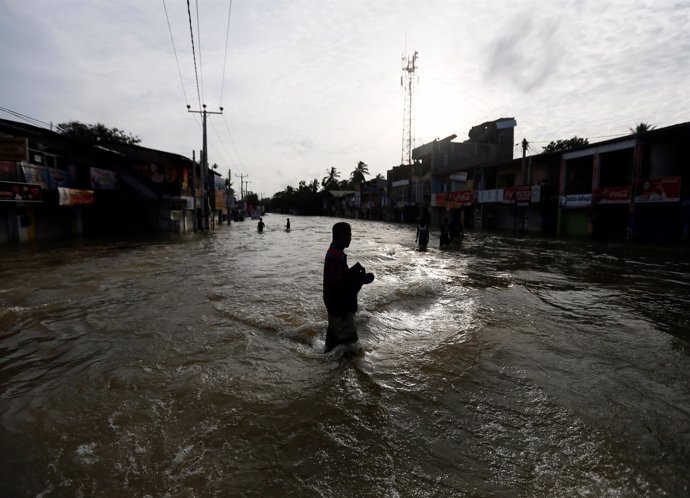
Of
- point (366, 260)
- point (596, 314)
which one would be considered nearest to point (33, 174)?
point (366, 260)

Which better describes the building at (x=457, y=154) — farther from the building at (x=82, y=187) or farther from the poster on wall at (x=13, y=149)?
the poster on wall at (x=13, y=149)

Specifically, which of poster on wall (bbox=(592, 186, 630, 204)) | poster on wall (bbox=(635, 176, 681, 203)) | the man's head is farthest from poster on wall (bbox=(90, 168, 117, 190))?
poster on wall (bbox=(635, 176, 681, 203))

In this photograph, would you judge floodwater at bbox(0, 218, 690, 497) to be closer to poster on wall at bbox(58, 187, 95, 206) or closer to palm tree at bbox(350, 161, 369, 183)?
poster on wall at bbox(58, 187, 95, 206)

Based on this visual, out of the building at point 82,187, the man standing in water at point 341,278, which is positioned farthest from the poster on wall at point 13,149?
the man standing in water at point 341,278

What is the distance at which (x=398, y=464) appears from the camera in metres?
2.91

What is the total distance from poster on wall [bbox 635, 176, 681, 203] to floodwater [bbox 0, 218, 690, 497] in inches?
632

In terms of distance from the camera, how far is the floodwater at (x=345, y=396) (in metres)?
2.78

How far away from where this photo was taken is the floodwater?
2777 millimetres

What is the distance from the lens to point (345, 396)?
3.98 metres

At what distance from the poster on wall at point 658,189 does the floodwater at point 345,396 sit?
1606 cm

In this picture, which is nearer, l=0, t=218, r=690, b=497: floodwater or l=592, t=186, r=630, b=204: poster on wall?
l=0, t=218, r=690, b=497: floodwater

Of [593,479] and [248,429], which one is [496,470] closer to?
[593,479]

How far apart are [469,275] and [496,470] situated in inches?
361

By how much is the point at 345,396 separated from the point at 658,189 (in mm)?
25260
